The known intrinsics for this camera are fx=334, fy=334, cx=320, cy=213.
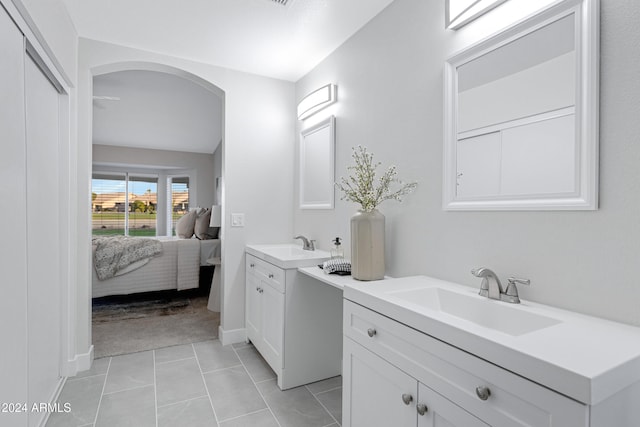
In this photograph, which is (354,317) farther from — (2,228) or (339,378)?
(2,228)

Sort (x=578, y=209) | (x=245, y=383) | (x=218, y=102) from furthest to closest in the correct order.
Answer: (x=218, y=102)
(x=245, y=383)
(x=578, y=209)

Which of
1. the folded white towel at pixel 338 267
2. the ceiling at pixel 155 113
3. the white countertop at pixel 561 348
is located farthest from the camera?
the ceiling at pixel 155 113

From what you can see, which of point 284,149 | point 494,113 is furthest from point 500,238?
point 284,149

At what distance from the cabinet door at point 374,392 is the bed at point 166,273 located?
10.6ft

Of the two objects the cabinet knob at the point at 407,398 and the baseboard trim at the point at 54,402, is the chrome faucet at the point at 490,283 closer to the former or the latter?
the cabinet knob at the point at 407,398

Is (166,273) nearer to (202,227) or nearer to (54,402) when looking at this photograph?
(202,227)

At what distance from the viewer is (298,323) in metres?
2.22

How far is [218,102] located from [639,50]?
201 inches

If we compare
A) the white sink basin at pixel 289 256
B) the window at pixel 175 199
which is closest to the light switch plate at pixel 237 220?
the white sink basin at pixel 289 256

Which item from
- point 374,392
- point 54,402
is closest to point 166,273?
point 54,402

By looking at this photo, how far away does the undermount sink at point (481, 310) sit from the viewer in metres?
1.14

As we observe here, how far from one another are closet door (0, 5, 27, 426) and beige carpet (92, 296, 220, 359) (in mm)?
1362

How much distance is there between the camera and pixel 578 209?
1115 millimetres

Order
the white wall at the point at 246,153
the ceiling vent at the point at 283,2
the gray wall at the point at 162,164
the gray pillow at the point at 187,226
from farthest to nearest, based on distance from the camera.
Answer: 1. the gray wall at the point at 162,164
2. the gray pillow at the point at 187,226
3. the white wall at the point at 246,153
4. the ceiling vent at the point at 283,2
